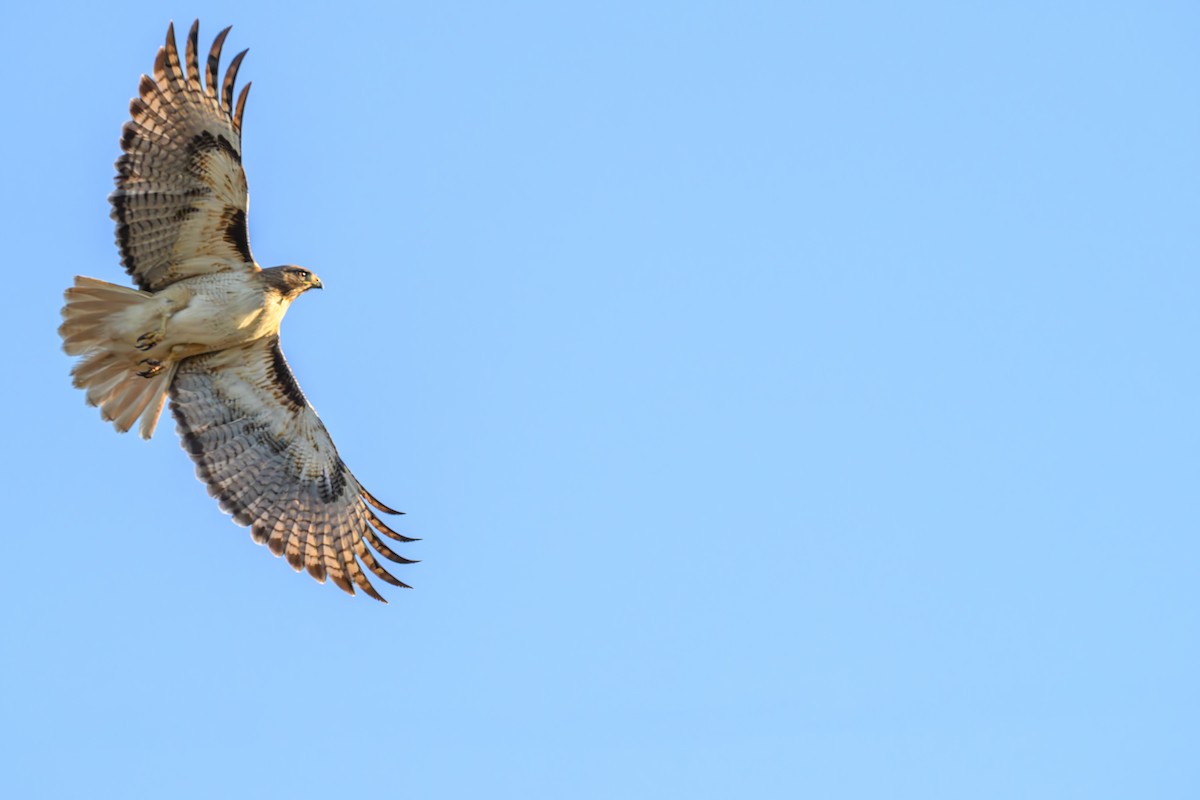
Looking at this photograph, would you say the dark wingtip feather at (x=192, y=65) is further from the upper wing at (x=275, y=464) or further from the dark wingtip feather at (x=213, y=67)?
the upper wing at (x=275, y=464)

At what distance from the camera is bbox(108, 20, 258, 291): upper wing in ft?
40.5

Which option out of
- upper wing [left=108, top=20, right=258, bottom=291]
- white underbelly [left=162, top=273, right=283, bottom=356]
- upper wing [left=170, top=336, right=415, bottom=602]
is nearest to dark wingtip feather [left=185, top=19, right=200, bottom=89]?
upper wing [left=108, top=20, right=258, bottom=291]

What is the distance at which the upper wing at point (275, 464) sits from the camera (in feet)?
44.9

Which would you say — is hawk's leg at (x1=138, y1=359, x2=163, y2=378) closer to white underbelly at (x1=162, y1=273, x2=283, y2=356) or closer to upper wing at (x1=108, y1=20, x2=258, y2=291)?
white underbelly at (x1=162, y1=273, x2=283, y2=356)

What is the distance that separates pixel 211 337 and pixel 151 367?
0.66m

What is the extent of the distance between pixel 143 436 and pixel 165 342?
36.1 inches

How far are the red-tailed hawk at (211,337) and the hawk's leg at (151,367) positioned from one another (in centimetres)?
2

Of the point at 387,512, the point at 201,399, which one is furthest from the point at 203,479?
the point at 387,512

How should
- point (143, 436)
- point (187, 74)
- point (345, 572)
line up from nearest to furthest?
point (187, 74)
point (143, 436)
point (345, 572)

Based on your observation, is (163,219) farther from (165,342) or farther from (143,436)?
(143,436)

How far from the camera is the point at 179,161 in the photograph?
12.4m

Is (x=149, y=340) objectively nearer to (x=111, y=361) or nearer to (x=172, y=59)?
(x=111, y=361)

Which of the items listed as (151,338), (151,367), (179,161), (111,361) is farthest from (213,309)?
(179,161)

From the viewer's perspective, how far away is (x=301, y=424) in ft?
46.2
